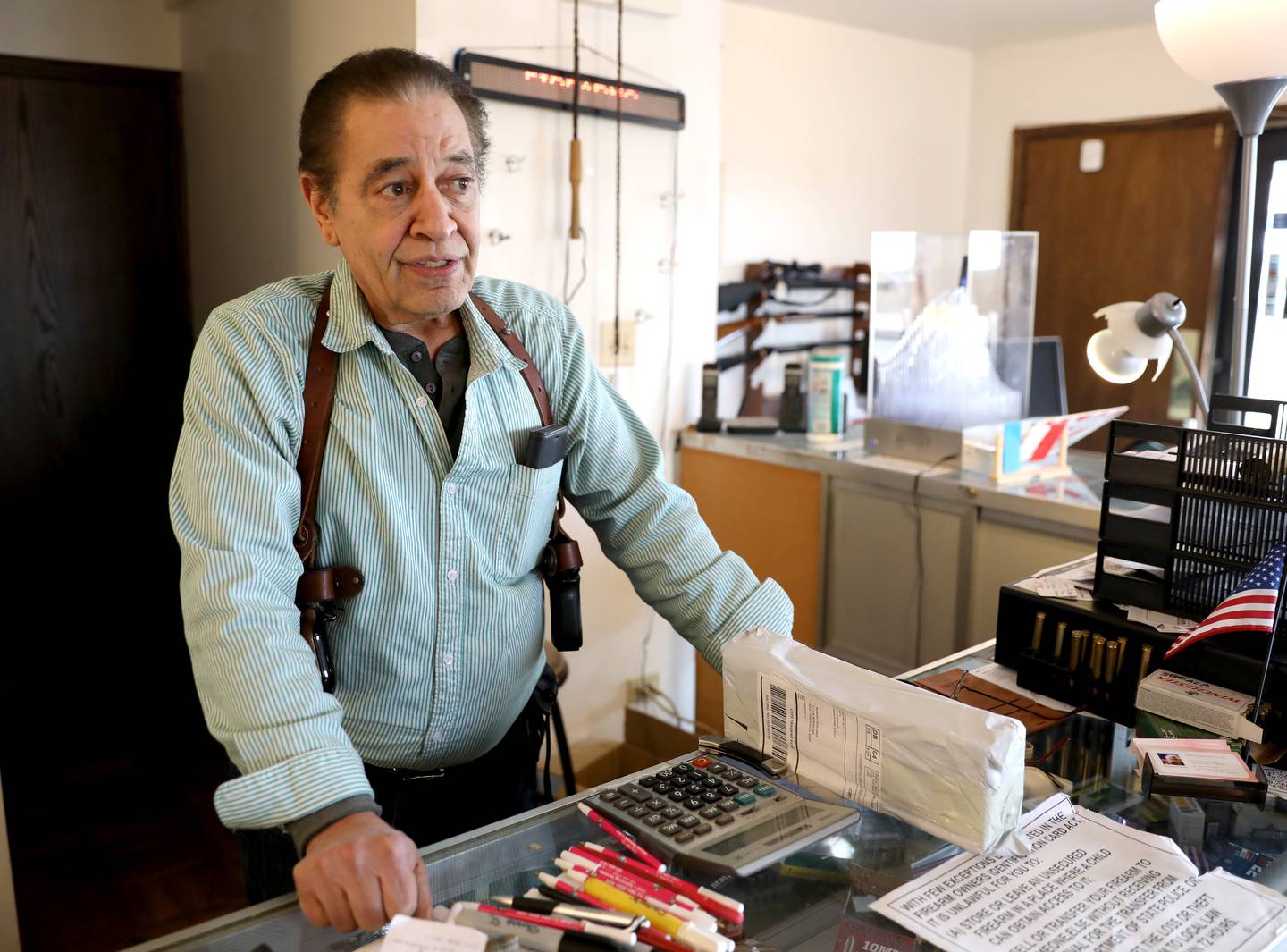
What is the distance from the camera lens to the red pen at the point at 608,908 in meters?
0.76

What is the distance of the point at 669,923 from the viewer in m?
0.78

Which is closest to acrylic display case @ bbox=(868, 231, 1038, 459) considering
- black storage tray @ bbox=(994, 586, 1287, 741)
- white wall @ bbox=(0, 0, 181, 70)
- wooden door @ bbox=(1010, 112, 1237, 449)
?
black storage tray @ bbox=(994, 586, 1287, 741)

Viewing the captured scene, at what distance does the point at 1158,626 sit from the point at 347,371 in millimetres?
951

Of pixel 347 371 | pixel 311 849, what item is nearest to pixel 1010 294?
pixel 347 371

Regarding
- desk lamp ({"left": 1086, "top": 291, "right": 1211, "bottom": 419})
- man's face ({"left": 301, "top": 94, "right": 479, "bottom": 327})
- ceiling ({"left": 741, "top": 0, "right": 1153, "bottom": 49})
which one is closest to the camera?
man's face ({"left": 301, "top": 94, "right": 479, "bottom": 327})

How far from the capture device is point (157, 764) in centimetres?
291

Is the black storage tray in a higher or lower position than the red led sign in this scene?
lower

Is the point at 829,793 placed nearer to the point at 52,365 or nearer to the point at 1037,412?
the point at 1037,412

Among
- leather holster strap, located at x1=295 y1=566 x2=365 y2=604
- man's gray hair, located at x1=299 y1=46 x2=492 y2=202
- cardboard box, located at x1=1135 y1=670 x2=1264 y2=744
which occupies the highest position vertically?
man's gray hair, located at x1=299 y1=46 x2=492 y2=202

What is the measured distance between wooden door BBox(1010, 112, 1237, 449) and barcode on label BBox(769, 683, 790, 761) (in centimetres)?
311

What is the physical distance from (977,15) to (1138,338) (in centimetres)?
291

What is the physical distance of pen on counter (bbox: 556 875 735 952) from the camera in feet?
2.49

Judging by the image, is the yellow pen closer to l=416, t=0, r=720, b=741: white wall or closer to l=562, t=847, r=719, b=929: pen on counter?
l=562, t=847, r=719, b=929: pen on counter

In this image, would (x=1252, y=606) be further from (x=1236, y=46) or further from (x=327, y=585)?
(x=327, y=585)
